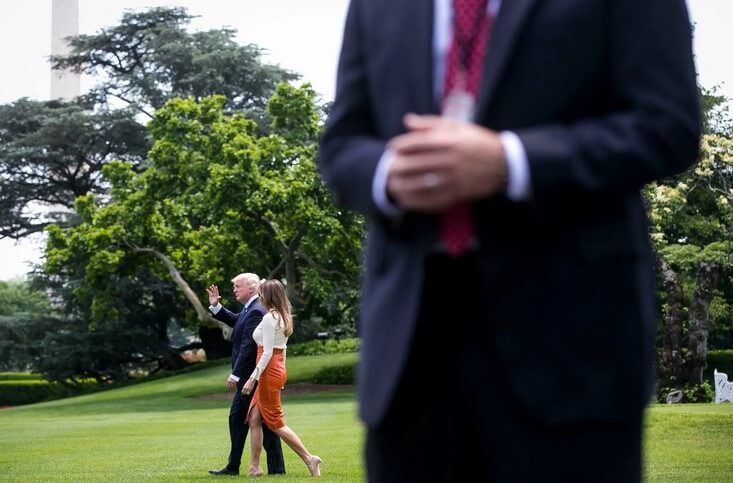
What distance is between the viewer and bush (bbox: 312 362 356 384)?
1615 inches

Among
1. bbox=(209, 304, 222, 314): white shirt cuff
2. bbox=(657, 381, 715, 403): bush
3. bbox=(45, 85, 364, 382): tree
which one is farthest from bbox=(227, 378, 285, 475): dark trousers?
bbox=(45, 85, 364, 382): tree

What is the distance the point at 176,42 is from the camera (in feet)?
165

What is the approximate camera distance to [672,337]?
1244 inches

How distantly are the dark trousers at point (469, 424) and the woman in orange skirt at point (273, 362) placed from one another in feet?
36.2

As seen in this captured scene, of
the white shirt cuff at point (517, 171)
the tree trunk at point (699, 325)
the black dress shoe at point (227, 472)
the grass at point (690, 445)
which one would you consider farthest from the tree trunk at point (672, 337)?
the white shirt cuff at point (517, 171)

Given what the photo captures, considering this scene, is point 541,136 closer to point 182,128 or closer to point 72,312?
point 182,128

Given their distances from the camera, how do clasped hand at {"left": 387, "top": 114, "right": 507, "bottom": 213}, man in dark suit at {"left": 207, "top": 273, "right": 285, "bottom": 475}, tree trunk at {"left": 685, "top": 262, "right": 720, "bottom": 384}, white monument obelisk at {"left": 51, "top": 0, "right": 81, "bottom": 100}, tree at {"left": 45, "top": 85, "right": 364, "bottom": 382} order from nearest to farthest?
1. clasped hand at {"left": 387, "top": 114, "right": 507, "bottom": 213}
2. man in dark suit at {"left": 207, "top": 273, "right": 285, "bottom": 475}
3. tree trunk at {"left": 685, "top": 262, "right": 720, "bottom": 384}
4. tree at {"left": 45, "top": 85, "right": 364, "bottom": 382}
5. white monument obelisk at {"left": 51, "top": 0, "right": 81, "bottom": 100}

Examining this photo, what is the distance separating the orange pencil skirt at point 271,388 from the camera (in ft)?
43.5

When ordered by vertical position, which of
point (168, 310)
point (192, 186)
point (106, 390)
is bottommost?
point (106, 390)

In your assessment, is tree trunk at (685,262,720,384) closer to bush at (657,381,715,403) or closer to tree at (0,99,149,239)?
bush at (657,381,715,403)

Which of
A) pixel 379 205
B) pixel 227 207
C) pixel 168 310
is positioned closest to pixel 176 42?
pixel 168 310

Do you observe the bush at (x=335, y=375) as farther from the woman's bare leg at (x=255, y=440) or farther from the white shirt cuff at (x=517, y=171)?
the white shirt cuff at (x=517, y=171)

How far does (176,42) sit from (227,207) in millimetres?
15752

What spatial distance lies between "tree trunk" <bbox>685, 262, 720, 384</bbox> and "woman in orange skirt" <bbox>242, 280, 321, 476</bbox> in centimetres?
1911
